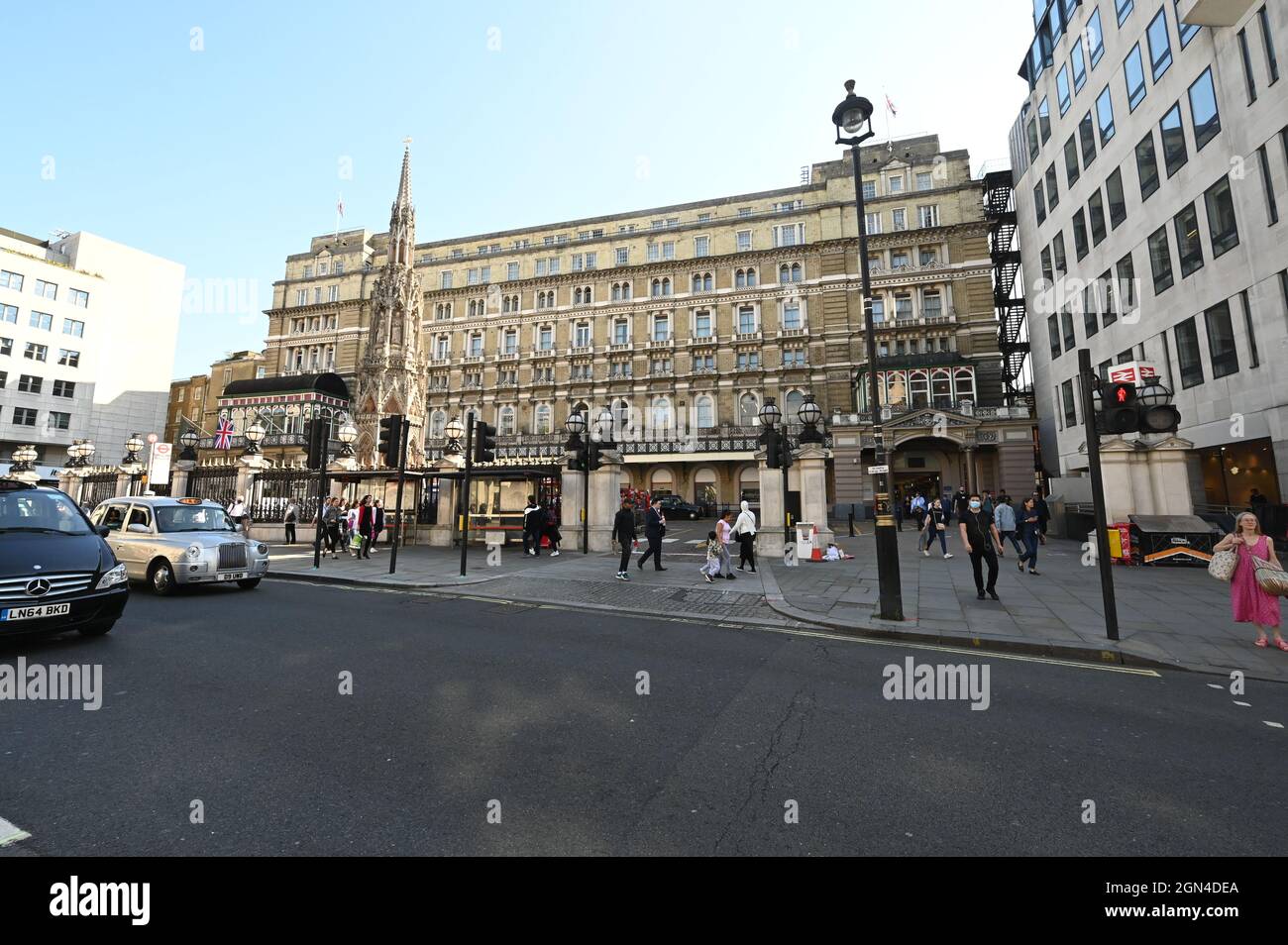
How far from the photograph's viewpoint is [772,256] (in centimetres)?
4344

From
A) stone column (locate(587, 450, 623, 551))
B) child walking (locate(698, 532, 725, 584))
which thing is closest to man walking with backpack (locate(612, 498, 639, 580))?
child walking (locate(698, 532, 725, 584))

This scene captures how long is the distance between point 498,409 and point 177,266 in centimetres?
4428

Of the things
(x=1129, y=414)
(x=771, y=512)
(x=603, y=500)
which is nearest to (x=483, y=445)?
(x=603, y=500)

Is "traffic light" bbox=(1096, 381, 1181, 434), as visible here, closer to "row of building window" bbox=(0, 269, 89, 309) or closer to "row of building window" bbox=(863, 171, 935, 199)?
"row of building window" bbox=(863, 171, 935, 199)

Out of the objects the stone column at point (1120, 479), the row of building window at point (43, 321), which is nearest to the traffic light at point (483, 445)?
the stone column at point (1120, 479)

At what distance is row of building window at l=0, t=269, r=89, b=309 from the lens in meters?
46.4

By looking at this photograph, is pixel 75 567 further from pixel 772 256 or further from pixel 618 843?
pixel 772 256

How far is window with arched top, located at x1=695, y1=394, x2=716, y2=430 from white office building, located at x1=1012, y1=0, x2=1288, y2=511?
2185cm

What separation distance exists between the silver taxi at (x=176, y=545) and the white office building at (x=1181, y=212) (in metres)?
23.0

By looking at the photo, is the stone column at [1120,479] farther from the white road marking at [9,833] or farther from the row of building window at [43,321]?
the row of building window at [43,321]

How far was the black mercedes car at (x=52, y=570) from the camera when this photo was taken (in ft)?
17.3

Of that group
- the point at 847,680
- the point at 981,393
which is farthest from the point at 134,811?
the point at 981,393

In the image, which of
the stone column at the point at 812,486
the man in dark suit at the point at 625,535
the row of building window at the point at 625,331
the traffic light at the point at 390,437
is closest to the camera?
the man in dark suit at the point at 625,535

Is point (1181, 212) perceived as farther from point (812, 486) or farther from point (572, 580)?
point (572, 580)
